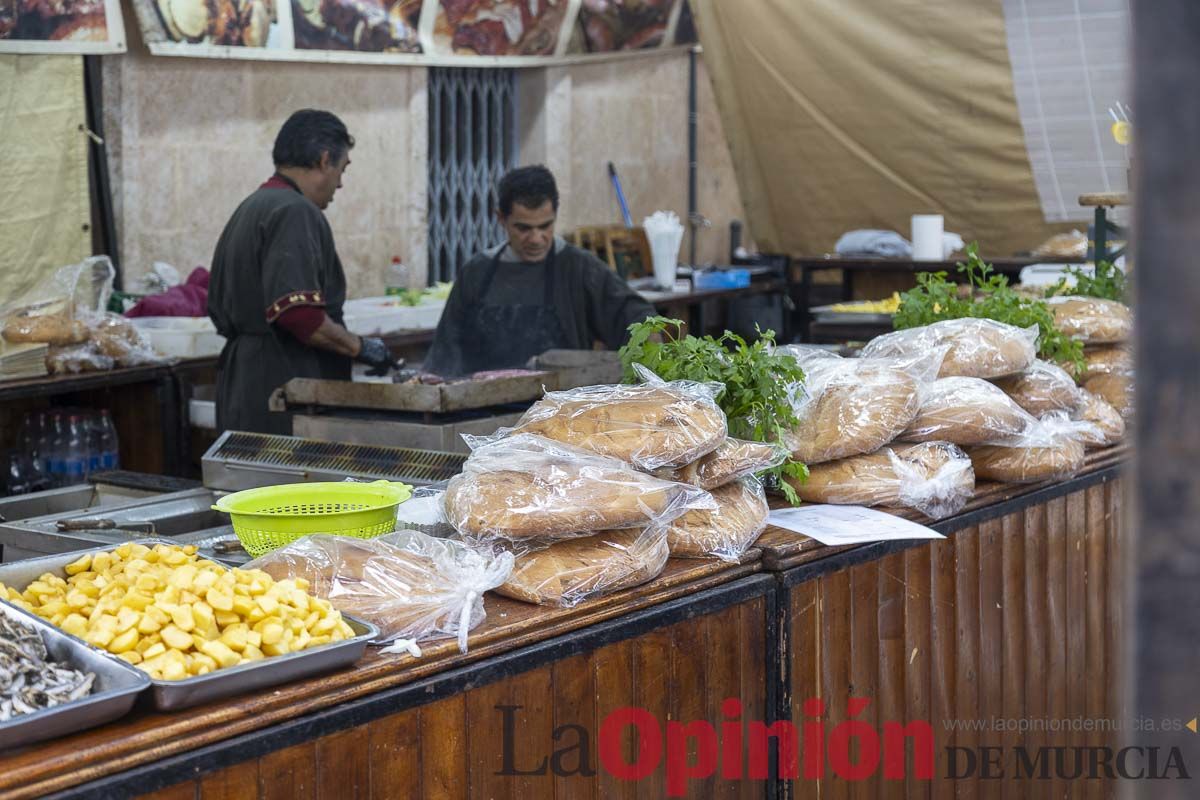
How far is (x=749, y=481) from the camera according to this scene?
266cm

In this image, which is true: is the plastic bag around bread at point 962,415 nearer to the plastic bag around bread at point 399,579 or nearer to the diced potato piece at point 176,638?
the plastic bag around bread at point 399,579

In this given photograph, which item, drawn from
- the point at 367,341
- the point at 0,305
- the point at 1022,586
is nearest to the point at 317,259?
the point at 367,341

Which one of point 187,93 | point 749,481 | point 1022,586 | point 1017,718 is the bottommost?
point 1017,718

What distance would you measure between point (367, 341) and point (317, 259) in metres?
0.38

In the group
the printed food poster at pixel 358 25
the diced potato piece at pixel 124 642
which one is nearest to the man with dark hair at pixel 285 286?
the printed food poster at pixel 358 25

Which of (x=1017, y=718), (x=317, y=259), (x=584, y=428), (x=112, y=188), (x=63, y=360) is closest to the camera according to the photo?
(x=584, y=428)

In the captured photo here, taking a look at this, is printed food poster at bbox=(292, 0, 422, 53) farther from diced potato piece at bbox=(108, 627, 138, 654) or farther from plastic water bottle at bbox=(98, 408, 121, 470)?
diced potato piece at bbox=(108, 627, 138, 654)

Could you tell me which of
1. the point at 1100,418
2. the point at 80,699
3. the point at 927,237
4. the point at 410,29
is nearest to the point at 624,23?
the point at 410,29

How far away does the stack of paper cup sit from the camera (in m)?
8.51

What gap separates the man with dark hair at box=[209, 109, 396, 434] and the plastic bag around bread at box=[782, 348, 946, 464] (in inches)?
90.0

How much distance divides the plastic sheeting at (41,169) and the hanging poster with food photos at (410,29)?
1.62 ft

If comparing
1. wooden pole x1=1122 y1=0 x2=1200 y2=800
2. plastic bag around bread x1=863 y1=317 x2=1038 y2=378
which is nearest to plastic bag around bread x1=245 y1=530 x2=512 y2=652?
plastic bag around bread x1=863 y1=317 x2=1038 y2=378

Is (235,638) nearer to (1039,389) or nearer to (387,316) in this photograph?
(1039,389)

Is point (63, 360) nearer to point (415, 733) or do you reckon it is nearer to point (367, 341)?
point (367, 341)
